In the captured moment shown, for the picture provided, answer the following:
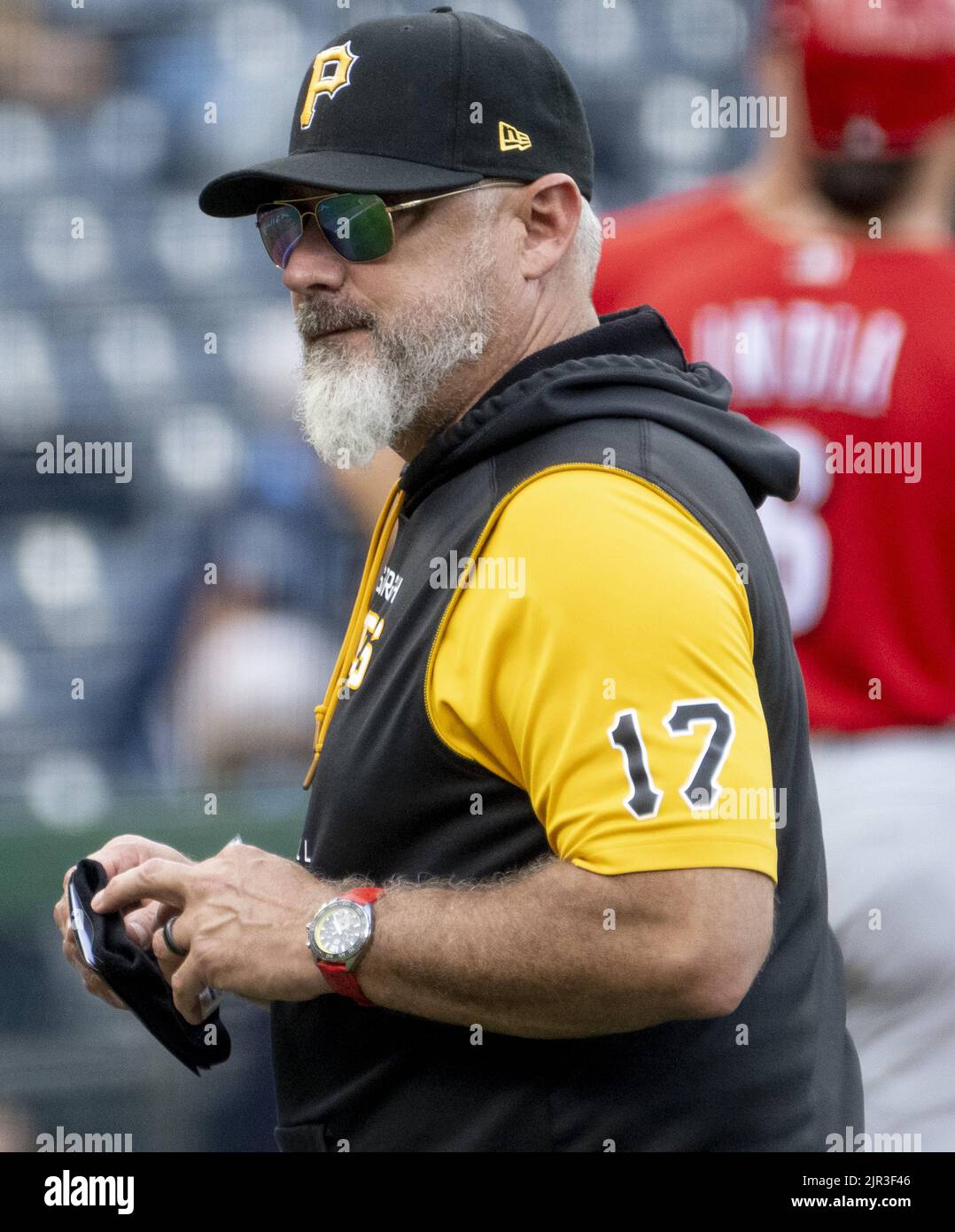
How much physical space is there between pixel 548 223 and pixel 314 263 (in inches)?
9.6

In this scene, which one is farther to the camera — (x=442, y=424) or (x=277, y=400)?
(x=277, y=400)

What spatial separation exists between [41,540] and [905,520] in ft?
10.1

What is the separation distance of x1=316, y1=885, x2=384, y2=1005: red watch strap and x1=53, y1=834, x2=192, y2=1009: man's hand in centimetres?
25

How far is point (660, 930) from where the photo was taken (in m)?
1.29

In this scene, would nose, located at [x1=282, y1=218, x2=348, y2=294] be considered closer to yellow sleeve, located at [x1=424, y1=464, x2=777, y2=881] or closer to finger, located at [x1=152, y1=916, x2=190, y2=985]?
yellow sleeve, located at [x1=424, y1=464, x2=777, y2=881]

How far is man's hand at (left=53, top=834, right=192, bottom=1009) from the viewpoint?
1.65m

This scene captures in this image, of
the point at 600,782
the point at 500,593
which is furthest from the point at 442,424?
the point at 600,782

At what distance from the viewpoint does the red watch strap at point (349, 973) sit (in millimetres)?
1415

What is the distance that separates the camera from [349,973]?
1.42m
